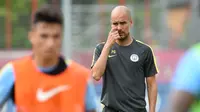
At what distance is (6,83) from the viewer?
3848mm

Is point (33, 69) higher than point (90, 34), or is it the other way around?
point (33, 69)

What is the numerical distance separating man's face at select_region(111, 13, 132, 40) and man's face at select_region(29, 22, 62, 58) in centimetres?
253

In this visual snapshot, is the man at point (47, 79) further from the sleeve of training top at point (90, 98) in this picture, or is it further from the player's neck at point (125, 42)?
the player's neck at point (125, 42)

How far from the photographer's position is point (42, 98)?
3.73 metres

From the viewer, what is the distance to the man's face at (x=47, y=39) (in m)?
3.70

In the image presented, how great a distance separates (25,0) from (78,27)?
1213 millimetres

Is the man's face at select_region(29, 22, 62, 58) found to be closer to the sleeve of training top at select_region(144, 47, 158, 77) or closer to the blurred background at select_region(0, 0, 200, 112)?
the sleeve of training top at select_region(144, 47, 158, 77)

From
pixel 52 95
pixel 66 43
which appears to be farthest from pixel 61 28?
pixel 66 43

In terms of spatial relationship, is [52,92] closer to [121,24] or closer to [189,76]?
[189,76]

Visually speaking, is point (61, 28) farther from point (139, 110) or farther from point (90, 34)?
point (90, 34)

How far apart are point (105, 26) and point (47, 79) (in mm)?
10178

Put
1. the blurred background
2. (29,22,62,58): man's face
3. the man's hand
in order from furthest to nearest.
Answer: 1. the blurred background
2. the man's hand
3. (29,22,62,58): man's face

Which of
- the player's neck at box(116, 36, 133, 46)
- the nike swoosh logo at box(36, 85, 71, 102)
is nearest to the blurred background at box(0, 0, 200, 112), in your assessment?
the player's neck at box(116, 36, 133, 46)

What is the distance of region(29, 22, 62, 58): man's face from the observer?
12.1 ft
